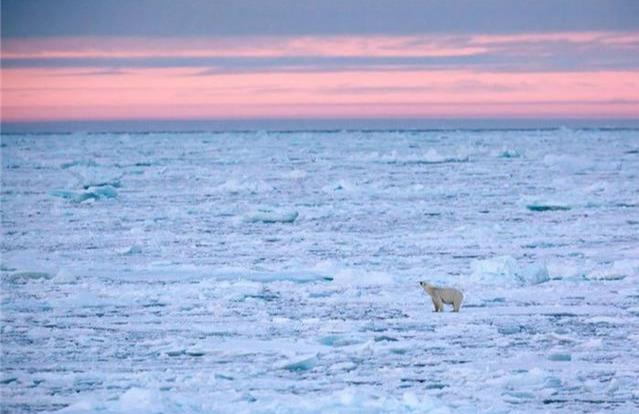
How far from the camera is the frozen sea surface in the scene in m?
4.91

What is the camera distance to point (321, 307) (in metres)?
6.93

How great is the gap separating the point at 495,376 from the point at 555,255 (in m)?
4.11

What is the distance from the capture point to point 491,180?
19.3 metres

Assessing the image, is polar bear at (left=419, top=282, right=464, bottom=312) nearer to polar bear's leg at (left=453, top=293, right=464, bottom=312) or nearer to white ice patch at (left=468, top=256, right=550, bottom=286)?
polar bear's leg at (left=453, top=293, right=464, bottom=312)

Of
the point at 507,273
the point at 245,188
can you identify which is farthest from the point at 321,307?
the point at 245,188

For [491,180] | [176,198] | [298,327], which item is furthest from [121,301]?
[491,180]

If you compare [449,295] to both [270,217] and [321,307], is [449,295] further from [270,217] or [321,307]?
[270,217]

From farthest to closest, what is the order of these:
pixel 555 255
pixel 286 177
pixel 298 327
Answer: pixel 286 177 → pixel 555 255 → pixel 298 327

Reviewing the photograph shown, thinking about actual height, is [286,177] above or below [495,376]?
above

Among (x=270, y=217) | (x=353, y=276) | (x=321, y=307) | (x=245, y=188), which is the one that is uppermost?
(x=245, y=188)

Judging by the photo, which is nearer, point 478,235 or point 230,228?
point 478,235

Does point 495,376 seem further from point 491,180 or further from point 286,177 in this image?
point 286,177

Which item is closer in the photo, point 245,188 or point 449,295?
point 449,295

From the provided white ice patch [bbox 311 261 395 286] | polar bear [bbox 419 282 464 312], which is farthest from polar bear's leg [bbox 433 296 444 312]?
white ice patch [bbox 311 261 395 286]
